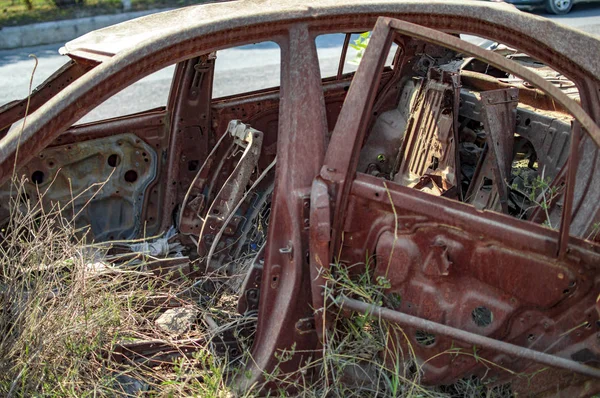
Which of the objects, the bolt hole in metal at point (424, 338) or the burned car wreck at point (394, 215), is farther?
the bolt hole in metal at point (424, 338)

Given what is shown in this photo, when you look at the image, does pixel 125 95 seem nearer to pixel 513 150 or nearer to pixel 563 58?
pixel 513 150

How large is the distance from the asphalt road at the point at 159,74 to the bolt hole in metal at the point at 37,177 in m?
4.51

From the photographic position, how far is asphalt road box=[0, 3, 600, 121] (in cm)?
895

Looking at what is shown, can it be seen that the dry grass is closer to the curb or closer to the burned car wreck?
the burned car wreck

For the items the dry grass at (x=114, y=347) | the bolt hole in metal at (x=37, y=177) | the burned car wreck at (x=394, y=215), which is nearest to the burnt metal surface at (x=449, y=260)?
the burned car wreck at (x=394, y=215)

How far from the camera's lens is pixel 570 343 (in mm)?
2760

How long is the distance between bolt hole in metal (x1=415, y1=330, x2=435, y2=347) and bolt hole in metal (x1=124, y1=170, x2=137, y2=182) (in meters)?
2.01

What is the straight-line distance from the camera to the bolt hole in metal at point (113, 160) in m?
4.13

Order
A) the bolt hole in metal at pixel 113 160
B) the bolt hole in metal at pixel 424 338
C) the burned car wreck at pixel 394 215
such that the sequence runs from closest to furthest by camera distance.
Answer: the burned car wreck at pixel 394 215 → the bolt hole in metal at pixel 424 338 → the bolt hole in metal at pixel 113 160

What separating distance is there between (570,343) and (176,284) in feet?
6.14

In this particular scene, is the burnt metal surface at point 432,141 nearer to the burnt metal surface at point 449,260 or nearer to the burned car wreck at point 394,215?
the burned car wreck at point 394,215

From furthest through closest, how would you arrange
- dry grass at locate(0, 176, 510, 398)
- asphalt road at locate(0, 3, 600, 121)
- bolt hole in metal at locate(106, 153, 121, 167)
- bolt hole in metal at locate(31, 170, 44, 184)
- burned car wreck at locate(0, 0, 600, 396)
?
Result: 1. asphalt road at locate(0, 3, 600, 121)
2. bolt hole in metal at locate(106, 153, 121, 167)
3. bolt hole in metal at locate(31, 170, 44, 184)
4. dry grass at locate(0, 176, 510, 398)
5. burned car wreck at locate(0, 0, 600, 396)

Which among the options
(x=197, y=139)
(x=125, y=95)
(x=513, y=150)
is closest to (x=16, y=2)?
(x=125, y=95)

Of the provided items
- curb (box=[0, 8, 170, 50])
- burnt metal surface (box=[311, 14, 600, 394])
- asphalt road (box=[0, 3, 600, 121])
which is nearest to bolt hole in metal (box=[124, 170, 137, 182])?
burnt metal surface (box=[311, 14, 600, 394])
